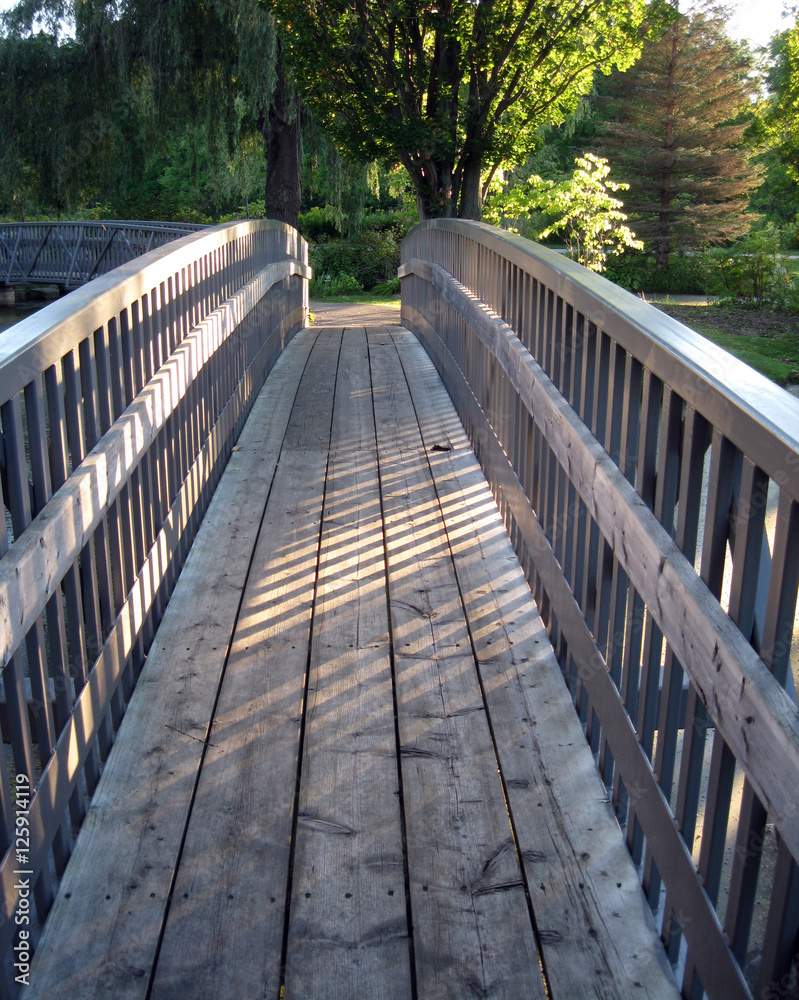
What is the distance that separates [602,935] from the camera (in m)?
2.02

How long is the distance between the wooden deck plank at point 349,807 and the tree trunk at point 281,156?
12.9 m

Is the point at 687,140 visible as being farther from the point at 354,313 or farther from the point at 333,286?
the point at 354,313

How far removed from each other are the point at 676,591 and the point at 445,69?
12.1 meters

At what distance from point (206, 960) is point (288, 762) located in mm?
667

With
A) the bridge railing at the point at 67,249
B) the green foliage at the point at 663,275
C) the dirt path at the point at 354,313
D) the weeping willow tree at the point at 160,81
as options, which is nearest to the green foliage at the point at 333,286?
the dirt path at the point at 354,313

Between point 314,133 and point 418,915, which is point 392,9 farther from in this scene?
point 418,915

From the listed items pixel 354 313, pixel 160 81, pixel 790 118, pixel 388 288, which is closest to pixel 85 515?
pixel 160 81

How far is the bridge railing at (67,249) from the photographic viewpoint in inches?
553

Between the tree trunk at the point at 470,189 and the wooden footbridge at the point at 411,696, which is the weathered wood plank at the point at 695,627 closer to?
the wooden footbridge at the point at 411,696

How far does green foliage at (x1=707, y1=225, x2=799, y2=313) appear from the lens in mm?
20812

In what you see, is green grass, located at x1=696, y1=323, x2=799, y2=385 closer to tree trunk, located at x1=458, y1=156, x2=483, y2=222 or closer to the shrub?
tree trunk, located at x1=458, y1=156, x2=483, y2=222

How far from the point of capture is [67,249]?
653 inches

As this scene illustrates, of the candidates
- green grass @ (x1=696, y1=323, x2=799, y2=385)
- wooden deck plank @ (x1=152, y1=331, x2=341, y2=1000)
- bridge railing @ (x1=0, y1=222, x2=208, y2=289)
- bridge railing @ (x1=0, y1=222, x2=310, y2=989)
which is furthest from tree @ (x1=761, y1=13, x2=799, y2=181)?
wooden deck plank @ (x1=152, y1=331, x2=341, y2=1000)

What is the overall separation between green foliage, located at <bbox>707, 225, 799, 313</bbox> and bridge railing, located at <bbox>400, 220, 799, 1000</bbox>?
18775mm
